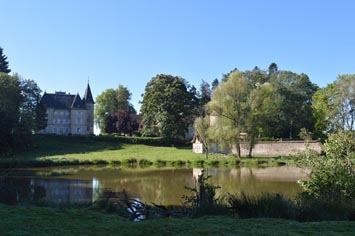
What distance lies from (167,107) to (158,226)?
5474cm

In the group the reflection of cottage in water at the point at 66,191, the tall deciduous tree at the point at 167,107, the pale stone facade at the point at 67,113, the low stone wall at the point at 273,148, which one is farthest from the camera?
the pale stone facade at the point at 67,113

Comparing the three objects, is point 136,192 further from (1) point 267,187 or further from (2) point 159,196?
(1) point 267,187

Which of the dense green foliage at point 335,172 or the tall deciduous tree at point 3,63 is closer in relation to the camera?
the dense green foliage at point 335,172

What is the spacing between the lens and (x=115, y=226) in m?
7.23

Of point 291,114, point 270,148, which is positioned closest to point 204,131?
point 270,148

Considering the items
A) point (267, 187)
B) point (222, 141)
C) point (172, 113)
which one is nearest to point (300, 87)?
point (172, 113)

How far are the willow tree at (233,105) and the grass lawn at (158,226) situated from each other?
122 feet

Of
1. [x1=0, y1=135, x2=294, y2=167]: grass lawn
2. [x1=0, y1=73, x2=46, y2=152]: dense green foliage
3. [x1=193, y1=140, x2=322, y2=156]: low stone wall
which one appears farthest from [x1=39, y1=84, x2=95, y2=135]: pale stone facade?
[x1=193, y1=140, x2=322, y2=156]: low stone wall

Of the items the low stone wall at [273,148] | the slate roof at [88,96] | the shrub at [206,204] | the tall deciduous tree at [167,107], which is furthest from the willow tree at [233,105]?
the slate roof at [88,96]

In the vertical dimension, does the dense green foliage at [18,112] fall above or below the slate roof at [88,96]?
below

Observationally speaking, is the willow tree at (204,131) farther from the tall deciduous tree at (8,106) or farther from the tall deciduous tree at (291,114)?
the tall deciduous tree at (8,106)

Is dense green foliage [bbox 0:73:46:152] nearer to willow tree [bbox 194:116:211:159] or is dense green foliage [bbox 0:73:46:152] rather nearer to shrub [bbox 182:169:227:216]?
willow tree [bbox 194:116:211:159]

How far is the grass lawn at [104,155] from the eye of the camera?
128 ft

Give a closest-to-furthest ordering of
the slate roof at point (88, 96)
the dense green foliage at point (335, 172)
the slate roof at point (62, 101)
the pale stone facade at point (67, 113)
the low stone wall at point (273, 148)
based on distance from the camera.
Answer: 1. the dense green foliage at point (335, 172)
2. the low stone wall at point (273, 148)
3. the pale stone facade at point (67, 113)
4. the slate roof at point (62, 101)
5. the slate roof at point (88, 96)
